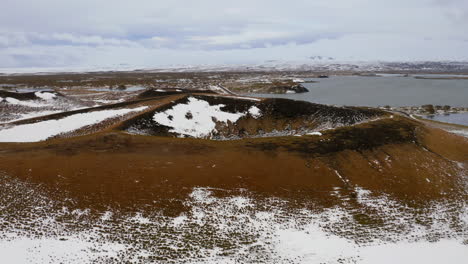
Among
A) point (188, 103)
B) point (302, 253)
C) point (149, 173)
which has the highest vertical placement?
point (188, 103)

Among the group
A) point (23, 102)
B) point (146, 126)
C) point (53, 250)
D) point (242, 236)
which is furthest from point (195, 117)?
point (23, 102)

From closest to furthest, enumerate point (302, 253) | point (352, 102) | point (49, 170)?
point (302, 253)
point (49, 170)
point (352, 102)

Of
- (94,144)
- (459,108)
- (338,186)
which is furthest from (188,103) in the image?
(459,108)

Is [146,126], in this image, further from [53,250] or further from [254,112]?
[53,250]

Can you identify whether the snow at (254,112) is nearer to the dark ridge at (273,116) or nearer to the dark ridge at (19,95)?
the dark ridge at (273,116)

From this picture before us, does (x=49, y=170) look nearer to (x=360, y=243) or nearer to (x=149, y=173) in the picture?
(x=149, y=173)

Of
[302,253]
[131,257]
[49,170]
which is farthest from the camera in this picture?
[49,170]

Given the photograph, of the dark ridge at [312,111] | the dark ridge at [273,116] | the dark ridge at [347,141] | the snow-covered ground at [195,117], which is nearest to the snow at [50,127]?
the dark ridge at [273,116]
